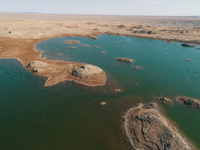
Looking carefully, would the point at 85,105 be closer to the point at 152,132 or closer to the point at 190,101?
the point at 152,132

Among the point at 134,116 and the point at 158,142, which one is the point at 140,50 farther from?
the point at 158,142

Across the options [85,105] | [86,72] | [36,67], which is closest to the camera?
[85,105]

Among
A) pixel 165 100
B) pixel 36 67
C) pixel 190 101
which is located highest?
pixel 36 67

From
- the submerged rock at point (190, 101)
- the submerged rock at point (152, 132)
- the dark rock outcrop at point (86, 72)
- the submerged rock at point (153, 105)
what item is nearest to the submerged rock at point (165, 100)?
the submerged rock at point (190, 101)

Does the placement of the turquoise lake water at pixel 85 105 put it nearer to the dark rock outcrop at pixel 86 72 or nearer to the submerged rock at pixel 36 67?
the submerged rock at pixel 36 67

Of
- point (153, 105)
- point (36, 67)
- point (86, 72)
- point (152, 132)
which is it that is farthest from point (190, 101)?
point (36, 67)

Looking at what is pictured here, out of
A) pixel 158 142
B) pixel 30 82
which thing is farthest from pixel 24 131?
pixel 158 142
